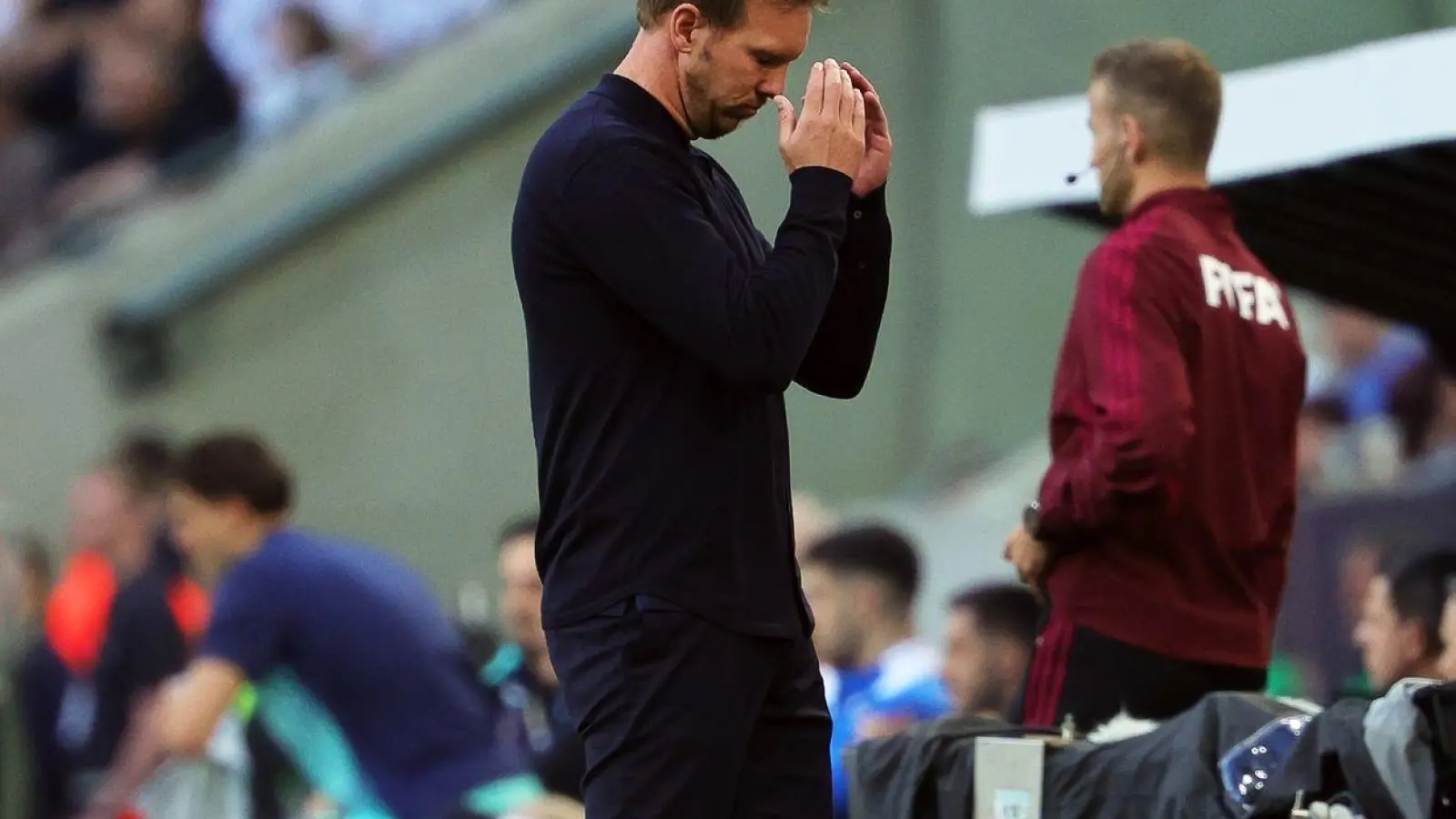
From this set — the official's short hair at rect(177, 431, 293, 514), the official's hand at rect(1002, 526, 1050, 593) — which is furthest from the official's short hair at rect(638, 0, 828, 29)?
the official's short hair at rect(177, 431, 293, 514)

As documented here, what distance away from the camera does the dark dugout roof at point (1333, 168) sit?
525cm

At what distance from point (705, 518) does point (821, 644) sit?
4023 millimetres

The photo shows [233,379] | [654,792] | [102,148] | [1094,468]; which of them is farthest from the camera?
[102,148]

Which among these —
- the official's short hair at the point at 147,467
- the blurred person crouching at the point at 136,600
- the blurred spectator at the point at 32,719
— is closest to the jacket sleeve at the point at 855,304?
the blurred person crouching at the point at 136,600

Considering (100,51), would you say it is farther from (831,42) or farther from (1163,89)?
(1163,89)

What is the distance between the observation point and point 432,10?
11.9 m

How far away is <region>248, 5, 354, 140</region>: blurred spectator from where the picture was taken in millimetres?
11695

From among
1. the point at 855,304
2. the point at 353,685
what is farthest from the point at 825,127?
the point at 353,685

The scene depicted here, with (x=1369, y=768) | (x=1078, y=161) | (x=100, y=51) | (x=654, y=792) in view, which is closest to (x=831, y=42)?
(x=1078, y=161)

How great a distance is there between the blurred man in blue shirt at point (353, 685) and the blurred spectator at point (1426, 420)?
133 inches

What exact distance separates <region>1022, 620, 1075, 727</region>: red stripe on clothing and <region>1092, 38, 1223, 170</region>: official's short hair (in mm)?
930

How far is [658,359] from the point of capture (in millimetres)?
3293

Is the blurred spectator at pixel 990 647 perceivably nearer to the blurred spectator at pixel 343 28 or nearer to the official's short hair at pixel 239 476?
the official's short hair at pixel 239 476

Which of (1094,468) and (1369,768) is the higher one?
(1094,468)
